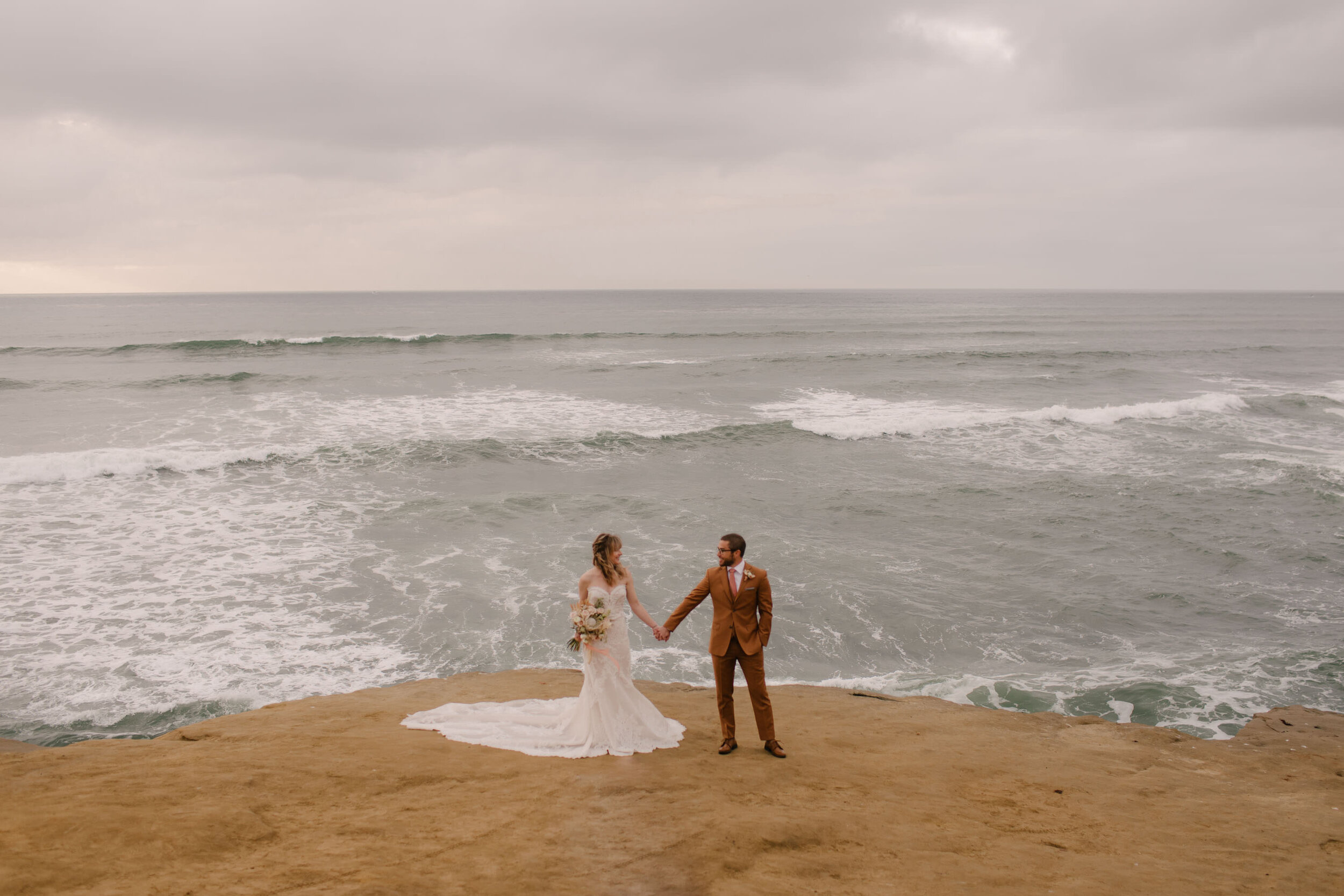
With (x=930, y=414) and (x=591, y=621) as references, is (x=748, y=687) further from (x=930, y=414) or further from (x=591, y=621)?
(x=930, y=414)

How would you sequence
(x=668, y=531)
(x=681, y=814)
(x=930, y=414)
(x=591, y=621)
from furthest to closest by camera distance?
(x=930, y=414) → (x=668, y=531) → (x=591, y=621) → (x=681, y=814)

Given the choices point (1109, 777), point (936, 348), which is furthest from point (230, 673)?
point (936, 348)

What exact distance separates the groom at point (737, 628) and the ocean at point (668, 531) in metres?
0.82

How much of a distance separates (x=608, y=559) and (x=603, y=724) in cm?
140

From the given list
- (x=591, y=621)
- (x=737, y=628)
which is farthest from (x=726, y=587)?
(x=591, y=621)

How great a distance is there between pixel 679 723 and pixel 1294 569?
39.1 feet

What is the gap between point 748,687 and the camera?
6234 mm

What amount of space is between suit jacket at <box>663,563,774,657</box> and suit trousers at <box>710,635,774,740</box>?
0.22 ft

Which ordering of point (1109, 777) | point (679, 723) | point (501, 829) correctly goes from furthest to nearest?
point (679, 723) → point (1109, 777) → point (501, 829)

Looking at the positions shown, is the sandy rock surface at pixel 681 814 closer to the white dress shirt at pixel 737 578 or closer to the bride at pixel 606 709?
the bride at pixel 606 709

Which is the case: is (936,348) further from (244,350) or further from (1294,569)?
(244,350)

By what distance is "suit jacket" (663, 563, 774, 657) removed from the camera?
20.5 ft

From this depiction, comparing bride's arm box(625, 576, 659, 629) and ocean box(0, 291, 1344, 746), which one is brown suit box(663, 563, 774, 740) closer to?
bride's arm box(625, 576, 659, 629)

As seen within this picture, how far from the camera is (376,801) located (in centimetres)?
545
